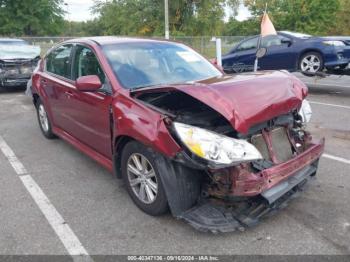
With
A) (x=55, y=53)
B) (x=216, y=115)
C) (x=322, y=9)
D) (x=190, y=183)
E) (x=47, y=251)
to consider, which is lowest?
(x=47, y=251)

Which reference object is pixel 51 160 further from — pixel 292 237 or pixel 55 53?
pixel 292 237

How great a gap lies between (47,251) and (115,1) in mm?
33133

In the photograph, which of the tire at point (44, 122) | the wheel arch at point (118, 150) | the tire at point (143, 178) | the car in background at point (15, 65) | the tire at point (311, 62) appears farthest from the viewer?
the car in background at point (15, 65)

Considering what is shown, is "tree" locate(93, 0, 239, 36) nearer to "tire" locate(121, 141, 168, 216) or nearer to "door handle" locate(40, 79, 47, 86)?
"door handle" locate(40, 79, 47, 86)

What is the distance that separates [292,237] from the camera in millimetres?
3271

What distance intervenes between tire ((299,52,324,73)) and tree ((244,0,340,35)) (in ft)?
105

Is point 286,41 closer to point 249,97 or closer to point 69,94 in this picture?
point 69,94

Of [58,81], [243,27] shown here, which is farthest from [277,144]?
[243,27]

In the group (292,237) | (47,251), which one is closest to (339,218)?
(292,237)

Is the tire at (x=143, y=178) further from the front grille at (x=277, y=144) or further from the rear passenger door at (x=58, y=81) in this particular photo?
the rear passenger door at (x=58, y=81)

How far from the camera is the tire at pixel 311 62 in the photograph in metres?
10.1

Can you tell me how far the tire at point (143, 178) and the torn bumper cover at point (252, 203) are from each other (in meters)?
0.35

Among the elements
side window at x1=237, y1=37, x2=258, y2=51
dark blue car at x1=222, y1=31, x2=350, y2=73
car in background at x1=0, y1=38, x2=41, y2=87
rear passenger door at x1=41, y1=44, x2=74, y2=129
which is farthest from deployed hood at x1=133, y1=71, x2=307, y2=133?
car in background at x1=0, y1=38, x2=41, y2=87

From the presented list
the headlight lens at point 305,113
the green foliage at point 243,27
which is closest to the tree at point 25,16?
the green foliage at point 243,27
